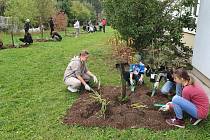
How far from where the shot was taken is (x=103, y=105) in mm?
5926

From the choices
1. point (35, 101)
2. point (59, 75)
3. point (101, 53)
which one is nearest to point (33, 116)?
point (35, 101)

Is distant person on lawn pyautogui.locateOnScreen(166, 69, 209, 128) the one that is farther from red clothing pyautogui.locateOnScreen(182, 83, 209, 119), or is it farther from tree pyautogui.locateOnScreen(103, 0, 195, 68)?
tree pyautogui.locateOnScreen(103, 0, 195, 68)

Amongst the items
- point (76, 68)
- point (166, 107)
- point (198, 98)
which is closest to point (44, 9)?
point (76, 68)

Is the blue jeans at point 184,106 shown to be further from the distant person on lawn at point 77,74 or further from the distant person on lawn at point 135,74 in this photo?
the distant person on lawn at point 77,74

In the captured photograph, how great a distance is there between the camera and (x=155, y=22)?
32.8ft

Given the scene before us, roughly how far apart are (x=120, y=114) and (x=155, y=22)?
4.91 meters

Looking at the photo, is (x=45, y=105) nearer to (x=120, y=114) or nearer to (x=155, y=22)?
(x=120, y=114)

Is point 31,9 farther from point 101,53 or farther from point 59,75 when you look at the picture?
point 59,75

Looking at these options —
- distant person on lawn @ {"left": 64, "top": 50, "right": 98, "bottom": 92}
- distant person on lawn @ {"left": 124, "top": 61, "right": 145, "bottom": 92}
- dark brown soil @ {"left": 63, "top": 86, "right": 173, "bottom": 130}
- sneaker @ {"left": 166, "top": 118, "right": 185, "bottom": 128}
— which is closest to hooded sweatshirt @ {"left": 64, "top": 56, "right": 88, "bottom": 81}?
distant person on lawn @ {"left": 64, "top": 50, "right": 98, "bottom": 92}

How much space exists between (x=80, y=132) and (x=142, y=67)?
9.55 feet

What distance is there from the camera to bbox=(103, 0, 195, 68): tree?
32.7 ft

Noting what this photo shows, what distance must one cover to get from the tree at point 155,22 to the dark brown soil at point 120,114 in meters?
3.54

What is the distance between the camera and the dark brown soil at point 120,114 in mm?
5570

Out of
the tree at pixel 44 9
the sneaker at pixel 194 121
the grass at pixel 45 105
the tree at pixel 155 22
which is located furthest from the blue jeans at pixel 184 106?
the tree at pixel 44 9
